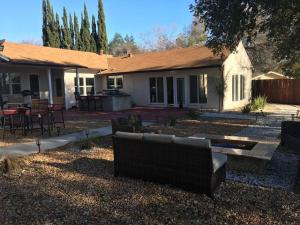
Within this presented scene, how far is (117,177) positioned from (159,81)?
50.0 feet

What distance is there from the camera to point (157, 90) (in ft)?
67.5

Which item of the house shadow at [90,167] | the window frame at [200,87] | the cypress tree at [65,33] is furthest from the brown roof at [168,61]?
the cypress tree at [65,33]

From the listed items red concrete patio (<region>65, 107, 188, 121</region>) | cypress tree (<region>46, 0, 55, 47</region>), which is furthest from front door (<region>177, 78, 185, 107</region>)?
cypress tree (<region>46, 0, 55, 47</region>)

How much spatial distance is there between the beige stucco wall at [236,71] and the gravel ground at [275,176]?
11.7 metres

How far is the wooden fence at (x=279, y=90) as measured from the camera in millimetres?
22078

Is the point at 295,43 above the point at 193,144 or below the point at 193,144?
above

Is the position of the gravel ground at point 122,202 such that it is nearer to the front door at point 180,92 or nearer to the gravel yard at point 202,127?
the gravel yard at point 202,127

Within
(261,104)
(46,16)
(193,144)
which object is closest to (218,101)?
(261,104)

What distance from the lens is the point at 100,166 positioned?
6289mm

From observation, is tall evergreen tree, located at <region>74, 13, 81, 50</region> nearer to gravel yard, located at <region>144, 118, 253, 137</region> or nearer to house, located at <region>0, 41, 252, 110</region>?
house, located at <region>0, 41, 252, 110</region>

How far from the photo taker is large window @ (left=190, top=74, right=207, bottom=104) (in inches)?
731

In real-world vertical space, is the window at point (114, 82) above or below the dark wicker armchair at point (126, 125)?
above

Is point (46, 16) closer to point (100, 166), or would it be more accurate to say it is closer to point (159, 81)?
point (159, 81)

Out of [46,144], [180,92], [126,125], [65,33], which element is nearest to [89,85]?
[180,92]
